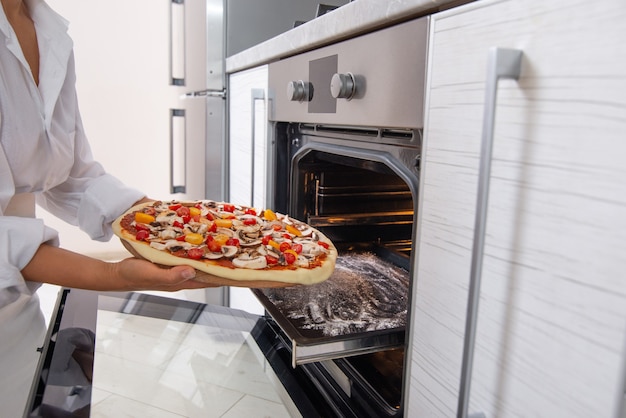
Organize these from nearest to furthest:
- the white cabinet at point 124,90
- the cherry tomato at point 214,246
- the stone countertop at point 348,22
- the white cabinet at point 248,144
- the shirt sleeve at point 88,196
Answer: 1. the stone countertop at point 348,22
2. the cherry tomato at point 214,246
3. the shirt sleeve at point 88,196
4. the white cabinet at point 248,144
5. the white cabinet at point 124,90

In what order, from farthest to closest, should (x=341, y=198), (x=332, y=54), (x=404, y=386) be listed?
(x=341, y=198) < (x=332, y=54) < (x=404, y=386)

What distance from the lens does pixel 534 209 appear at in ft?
1.62

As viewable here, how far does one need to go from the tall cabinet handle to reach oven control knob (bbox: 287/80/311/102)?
0.61 metres

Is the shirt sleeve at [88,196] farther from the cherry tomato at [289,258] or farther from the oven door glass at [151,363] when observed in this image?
the cherry tomato at [289,258]

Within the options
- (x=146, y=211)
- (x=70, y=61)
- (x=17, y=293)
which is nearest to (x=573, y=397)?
(x=17, y=293)

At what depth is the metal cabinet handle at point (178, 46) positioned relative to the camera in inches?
84.9

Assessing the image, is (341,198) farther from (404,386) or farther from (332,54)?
(404,386)

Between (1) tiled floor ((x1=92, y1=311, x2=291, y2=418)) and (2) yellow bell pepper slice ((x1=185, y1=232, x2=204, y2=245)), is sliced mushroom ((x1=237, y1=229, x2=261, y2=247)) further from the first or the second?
(1) tiled floor ((x1=92, y1=311, x2=291, y2=418))

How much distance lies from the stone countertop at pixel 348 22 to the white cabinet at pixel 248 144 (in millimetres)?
133

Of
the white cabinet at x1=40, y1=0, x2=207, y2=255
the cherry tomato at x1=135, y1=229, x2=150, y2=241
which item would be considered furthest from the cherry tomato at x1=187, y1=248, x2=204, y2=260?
the white cabinet at x1=40, y1=0, x2=207, y2=255

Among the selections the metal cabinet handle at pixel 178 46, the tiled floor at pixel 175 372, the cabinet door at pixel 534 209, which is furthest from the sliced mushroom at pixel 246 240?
the metal cabinet handle at pixel 178 46

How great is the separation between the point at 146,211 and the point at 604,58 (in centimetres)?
98

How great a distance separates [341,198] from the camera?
1304 mm

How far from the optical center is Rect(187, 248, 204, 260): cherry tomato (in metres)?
0.88
